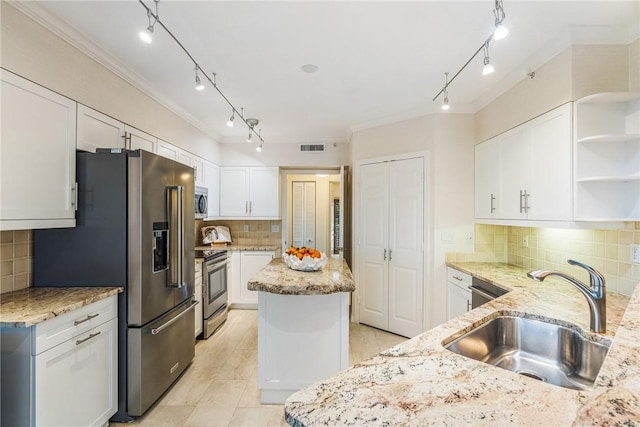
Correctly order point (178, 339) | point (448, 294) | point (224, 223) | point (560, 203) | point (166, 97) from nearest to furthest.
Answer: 1. point (560, 203)
2. point (178, 339)
3. point (166, 97)
4. point (448, 294)
5. point (224, 223)

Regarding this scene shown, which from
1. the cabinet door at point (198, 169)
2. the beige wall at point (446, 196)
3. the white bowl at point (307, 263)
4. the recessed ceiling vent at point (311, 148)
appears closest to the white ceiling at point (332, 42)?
the beige wall at point (446, 196)

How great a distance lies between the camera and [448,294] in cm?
319

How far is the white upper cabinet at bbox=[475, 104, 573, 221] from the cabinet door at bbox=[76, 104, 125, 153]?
333 centimetres

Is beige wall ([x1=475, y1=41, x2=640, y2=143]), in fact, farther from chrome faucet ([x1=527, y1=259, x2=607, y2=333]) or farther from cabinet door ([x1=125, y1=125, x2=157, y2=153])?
cabinet door ([x1=125, y1=125, x2=157, y2=153])

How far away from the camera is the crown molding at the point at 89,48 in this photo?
66.1 inches

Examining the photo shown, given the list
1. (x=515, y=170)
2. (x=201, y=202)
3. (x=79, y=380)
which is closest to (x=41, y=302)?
(x=79, y=380)

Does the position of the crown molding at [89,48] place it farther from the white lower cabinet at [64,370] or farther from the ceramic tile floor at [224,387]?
the ceramic tile floor at [224,387]

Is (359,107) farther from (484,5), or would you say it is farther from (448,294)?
(448,294)

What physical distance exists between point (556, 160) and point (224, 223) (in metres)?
4.44

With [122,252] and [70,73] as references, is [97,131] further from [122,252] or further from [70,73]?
[122,252]

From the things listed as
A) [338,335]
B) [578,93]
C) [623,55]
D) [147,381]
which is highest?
[623,55]

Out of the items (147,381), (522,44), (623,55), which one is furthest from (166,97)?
(623,55)

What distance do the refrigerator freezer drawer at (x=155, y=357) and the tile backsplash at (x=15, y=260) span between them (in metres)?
0.74

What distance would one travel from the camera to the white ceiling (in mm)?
1739
